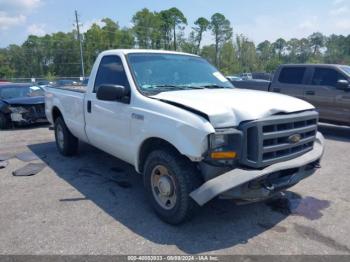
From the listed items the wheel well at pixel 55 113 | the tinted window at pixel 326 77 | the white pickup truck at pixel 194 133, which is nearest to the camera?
the white pickup truck at pixel 194 133

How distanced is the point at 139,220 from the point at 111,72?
7.18ft

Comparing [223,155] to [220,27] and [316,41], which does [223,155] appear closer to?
[220,27]

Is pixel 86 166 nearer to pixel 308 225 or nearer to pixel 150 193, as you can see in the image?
pixel 150 193

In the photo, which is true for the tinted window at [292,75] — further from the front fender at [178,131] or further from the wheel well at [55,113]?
the front fender at [178,131]

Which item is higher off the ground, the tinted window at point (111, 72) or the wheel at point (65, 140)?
the tinted window at point (111, 72)

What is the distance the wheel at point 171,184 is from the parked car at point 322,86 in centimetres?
675

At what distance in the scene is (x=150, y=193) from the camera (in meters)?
4.03

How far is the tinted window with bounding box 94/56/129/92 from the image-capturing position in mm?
4500

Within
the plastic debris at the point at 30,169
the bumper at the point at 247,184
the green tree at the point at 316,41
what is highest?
the green tree at the point at 316,41

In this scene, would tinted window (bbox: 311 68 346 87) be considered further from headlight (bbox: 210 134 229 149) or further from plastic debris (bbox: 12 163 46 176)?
plastic debris (bbox: 12 163 46 176)

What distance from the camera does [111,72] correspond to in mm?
4828

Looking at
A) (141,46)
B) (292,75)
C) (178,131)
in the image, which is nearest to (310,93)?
(292,75)

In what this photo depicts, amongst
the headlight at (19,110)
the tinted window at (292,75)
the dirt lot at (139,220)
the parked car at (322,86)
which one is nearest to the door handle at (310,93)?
the parked car at (322,86)

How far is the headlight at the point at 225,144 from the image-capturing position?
3207 mm
